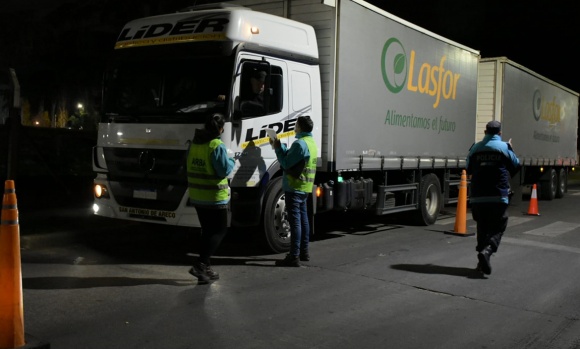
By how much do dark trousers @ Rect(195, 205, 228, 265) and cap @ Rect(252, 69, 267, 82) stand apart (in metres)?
1.96

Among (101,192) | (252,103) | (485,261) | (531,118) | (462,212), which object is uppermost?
(531,118)

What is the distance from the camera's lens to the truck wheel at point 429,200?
11.6m

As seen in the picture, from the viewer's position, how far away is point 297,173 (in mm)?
7266

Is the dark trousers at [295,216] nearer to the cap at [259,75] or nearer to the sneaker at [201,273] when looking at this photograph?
the sneaker at [201,273]

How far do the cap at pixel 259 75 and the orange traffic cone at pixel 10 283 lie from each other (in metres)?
4.03

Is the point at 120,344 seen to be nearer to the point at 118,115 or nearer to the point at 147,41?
the point at 118,115

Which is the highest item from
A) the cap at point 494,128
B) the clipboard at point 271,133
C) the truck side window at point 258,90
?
the truck side window at point 258,90

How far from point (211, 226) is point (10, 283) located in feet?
8.66

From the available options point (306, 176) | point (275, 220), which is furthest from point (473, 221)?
point (306, 176)

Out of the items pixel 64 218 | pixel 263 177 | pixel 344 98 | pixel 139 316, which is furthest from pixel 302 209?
pixel 64 218

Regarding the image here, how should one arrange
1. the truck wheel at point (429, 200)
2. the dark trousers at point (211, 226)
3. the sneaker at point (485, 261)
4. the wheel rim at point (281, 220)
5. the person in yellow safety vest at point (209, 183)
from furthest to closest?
the truck wheel at point (429, 200)
the wheel rim at point (281, 220)
the sneaker at point (485, 261)
the dark trousers at point (211, 226)
the person in yellow safety vest at point (209, 183)

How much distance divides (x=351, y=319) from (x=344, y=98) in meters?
4.43

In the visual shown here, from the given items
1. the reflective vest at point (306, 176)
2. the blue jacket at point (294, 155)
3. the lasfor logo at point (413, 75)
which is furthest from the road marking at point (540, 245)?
the blue jacket at point (294, 155)

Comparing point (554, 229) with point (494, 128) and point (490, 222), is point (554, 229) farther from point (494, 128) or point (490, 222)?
point (494, 128)
